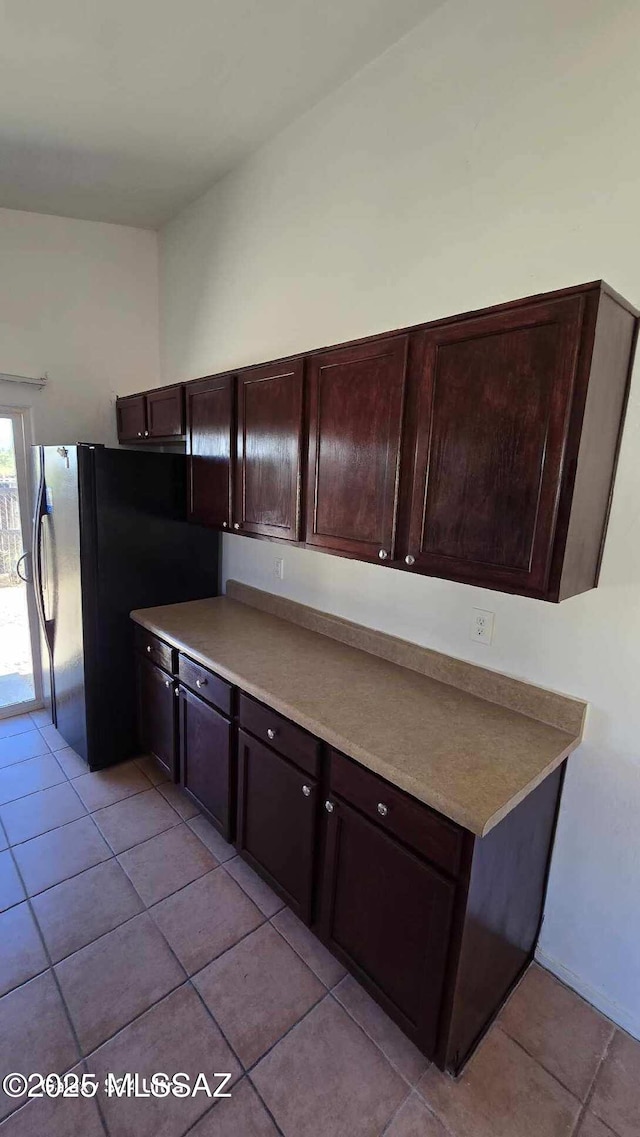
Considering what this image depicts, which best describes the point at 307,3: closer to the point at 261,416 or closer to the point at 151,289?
the point at 261,416

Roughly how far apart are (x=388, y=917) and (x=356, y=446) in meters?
1.41

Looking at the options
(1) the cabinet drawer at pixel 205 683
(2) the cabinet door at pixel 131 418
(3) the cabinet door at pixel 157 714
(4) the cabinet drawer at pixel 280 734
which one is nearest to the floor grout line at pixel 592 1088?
(4) the cabinet drawer at pixel 280 734

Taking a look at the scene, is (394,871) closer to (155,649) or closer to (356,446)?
(356,446)

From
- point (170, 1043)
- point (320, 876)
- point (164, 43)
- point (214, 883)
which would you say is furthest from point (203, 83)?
point (170, 1043)

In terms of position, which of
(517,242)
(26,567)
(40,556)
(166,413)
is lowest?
(26,567)

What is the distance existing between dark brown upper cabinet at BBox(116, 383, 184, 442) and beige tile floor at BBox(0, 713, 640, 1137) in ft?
6.69

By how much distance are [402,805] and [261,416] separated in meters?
1.50

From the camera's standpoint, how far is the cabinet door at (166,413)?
2494mm

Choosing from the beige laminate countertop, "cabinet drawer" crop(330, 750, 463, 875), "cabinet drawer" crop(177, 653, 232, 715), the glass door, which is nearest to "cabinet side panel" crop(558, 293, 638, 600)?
the beige laminate countertop

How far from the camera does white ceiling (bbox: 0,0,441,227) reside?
1557mm

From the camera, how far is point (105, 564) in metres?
2.43

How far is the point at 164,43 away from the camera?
5.44ft

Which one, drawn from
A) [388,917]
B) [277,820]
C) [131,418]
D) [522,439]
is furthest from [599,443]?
[131,418]

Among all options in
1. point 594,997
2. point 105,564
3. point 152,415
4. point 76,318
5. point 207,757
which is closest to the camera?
point 594,997
